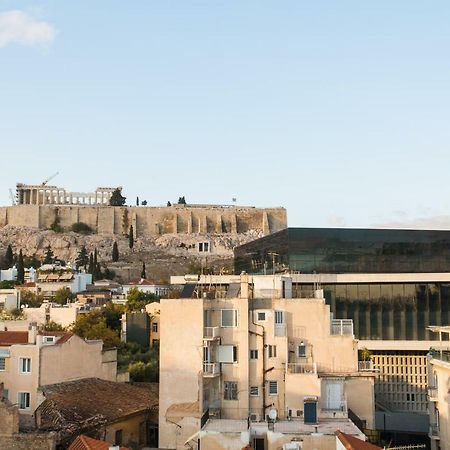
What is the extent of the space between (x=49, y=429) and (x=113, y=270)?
9107cm

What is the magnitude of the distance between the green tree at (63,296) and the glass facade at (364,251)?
33.6m

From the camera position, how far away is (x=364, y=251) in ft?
142

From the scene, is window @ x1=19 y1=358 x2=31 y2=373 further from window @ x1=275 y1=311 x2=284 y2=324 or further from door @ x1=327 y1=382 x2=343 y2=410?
door @ x1=327 y1=382 x2=343 y2=410

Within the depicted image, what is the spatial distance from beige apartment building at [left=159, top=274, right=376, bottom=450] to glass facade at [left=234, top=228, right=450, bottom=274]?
1619 centimetres

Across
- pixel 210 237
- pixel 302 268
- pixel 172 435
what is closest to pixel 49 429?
pixel 172 435

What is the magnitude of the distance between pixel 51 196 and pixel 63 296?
86547 mm

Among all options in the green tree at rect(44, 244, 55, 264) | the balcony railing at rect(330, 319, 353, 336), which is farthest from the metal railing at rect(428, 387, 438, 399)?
the green tree at rect(44, 244, 55, 264)

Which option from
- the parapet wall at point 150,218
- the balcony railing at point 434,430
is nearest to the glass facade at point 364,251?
the balcony railing at point 434,430

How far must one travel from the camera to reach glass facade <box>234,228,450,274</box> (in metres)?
42.6

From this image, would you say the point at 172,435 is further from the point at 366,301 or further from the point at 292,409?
the point at 366,301

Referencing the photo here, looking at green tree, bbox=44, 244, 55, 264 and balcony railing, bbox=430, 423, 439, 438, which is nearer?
Answer: balcony railing, bbox=430, 423, 439, 438

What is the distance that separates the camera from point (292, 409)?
24.4 m

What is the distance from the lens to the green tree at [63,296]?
71713 millimetres

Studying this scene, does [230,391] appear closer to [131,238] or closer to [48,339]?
[48,339]
